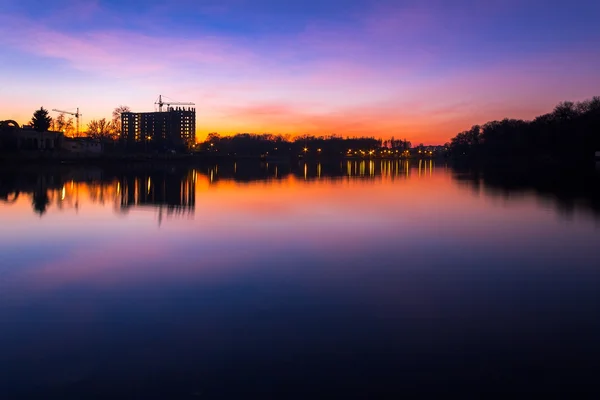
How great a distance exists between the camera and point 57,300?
8531 millimetres

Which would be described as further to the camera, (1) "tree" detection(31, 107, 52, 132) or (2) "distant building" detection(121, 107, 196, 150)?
(2) "distant building" detection(121, 107, 196, 150)

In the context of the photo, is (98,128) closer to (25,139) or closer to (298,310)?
(25,139)

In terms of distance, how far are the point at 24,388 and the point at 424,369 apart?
469cm

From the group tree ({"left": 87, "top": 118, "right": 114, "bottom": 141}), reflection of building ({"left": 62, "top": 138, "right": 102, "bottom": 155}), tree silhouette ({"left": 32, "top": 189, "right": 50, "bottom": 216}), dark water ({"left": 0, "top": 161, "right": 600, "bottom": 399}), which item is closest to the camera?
dark water ({"left": 0, "top": 161, "right": 600, "bottom": 399})

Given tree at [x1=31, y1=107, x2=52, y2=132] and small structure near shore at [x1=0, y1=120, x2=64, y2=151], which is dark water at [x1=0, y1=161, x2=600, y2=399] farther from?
tree at [x1=31, y1=107, x2=52, y2=132]

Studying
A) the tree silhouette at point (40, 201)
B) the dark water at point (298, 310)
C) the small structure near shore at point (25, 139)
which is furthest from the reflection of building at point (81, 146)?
the dark water at point (298, 310)

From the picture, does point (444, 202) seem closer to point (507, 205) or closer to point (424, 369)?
point (507, 205)

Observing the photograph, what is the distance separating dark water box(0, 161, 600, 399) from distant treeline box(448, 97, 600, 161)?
79.6 metres

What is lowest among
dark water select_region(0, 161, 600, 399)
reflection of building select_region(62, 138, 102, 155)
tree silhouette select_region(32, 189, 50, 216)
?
dark water select_region(0, 161, 600, 399)

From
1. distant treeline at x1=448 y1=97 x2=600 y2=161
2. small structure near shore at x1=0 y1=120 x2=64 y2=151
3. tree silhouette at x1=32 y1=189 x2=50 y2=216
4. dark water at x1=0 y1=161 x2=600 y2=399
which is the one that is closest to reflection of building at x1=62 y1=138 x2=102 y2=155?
small structure near shore at x1=0 y1=120 x2=64 y2=151

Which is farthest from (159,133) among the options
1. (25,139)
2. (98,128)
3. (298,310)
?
(298,310)

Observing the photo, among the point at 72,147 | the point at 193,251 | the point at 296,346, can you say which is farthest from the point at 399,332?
the point at 72,147

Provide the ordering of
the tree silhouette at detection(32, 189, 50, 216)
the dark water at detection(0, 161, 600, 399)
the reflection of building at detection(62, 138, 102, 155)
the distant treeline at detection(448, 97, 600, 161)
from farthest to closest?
the reflection of building at detection(62, 138, 102, 155) → the distant treeline at detection(448, 97, 600, 161) → the tree silhouette at detection(32, 189, 50, 216) → the dark water at detection(0, 161, 600, 399)

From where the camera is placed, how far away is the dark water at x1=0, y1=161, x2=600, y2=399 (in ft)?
18.2
